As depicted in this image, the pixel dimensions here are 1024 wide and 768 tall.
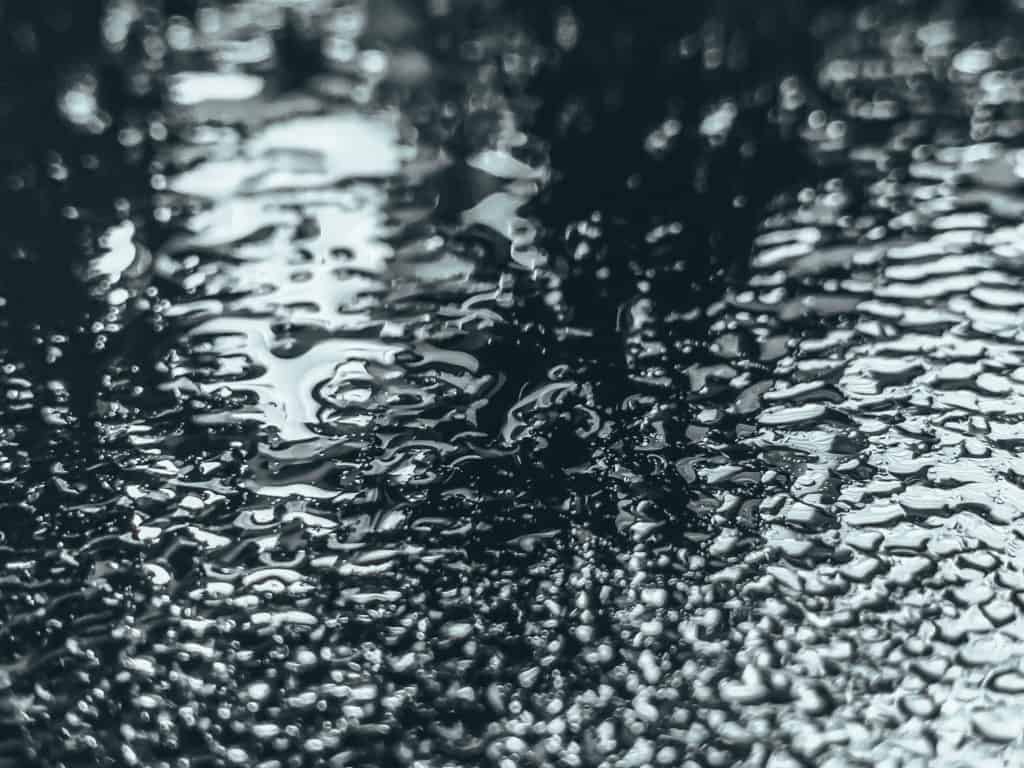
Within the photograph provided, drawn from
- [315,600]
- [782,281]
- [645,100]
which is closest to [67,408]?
[315,600]

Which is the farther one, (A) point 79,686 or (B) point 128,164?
(B) point 128,164

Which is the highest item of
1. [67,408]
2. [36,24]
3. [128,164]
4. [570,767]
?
[36,24]

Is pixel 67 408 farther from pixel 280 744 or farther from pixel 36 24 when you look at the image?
pixel 36 24

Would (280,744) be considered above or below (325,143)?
below

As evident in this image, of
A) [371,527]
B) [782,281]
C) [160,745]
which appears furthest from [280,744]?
[782,281]

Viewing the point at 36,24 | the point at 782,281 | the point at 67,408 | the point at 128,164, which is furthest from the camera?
the point at 36,24

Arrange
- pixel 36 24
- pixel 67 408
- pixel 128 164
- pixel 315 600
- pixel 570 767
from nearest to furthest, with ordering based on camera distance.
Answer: pixel 570 767 → pixel 315 600 → pixel 67 408 → pixel 128 164 → pixel 36 24
